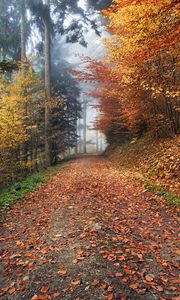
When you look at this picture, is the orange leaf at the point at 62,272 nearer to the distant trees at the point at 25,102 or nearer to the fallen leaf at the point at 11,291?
the fallen leaf at the point at 11,291

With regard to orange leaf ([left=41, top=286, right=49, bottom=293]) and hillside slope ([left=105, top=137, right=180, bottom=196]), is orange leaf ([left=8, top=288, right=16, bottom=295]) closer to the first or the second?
orange leaf ([left=41, top=286, right=49, bottom=293])

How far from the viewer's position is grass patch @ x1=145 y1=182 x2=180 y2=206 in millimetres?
7230

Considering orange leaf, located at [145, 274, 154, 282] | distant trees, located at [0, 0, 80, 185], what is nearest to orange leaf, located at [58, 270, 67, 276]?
orange leaf, located at [145, 274, 154, 282]

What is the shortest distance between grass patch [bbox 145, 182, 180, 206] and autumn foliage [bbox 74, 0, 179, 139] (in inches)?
132

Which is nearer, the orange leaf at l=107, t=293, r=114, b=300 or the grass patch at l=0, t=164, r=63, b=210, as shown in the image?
the orange leaf at l=107, t=293, r=114, b=300

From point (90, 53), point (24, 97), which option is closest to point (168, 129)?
point (24, 97)

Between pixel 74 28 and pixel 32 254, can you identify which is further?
pixel 74 28

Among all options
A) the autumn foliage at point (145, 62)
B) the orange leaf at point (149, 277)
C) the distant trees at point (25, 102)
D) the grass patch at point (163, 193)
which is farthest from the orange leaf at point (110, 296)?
the distant trees at point (25, 102)

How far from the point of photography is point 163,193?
795 cm

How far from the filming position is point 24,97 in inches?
539

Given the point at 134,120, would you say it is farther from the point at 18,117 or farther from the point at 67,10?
the point at 67,10

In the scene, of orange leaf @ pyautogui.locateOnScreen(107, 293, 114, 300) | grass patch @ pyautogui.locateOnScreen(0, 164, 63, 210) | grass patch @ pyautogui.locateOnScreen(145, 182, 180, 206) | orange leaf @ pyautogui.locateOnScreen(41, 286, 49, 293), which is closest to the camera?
orange leaf @ pyautogui.locateOnScreen(107, 293, 114, 300)

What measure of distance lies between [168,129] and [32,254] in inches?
379

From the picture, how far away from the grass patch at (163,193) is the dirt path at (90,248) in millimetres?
259
